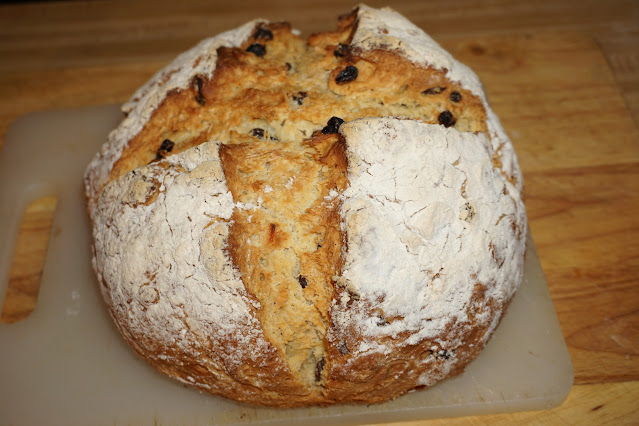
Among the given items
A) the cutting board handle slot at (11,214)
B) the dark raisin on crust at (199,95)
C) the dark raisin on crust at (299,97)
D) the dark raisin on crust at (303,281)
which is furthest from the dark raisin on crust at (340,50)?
the cutting board handle slot at (11,214)

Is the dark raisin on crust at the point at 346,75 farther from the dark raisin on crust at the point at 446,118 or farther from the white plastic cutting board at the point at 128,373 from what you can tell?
the white plastic cutting board at the point at 128,373

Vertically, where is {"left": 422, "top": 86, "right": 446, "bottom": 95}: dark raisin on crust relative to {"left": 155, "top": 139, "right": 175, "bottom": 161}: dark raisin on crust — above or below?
below

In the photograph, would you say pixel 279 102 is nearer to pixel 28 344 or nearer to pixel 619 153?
pixel 28 344

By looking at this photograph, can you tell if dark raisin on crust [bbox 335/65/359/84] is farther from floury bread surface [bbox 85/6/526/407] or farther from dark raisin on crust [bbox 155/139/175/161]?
dark raisin on crust [bbox 155/139/175/161]

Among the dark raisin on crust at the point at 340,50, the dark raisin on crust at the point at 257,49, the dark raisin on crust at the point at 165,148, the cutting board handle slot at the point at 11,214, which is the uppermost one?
the dark raisin on crust at the point at 257,49

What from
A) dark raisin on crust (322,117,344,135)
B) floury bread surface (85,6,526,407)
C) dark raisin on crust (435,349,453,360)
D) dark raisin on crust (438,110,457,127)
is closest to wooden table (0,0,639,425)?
dark raisin on crust (435,349,453,360)

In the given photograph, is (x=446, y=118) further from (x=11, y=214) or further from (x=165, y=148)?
(x=11, y=214)

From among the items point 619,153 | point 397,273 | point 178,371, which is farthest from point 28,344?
point 619,153
